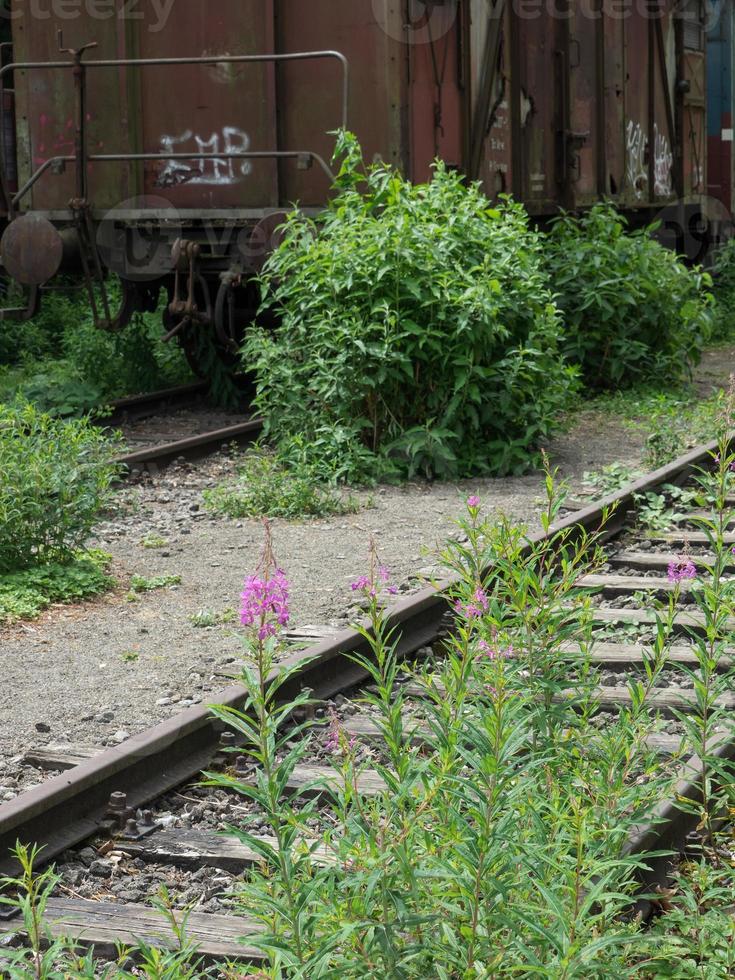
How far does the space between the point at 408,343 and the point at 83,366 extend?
386cm

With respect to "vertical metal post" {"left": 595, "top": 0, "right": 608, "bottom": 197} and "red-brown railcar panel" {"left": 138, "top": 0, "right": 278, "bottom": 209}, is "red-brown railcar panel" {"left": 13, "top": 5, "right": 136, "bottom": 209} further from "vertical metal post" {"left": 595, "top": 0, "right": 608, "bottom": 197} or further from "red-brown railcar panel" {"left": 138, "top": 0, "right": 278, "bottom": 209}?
"vertical metal post" {"left": 595, "top": 0, "right": 608, "bottom": 197}

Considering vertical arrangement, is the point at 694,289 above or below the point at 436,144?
below

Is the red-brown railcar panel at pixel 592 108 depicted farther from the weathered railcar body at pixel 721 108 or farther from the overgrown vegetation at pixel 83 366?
the overgrown vegetation at pixel 83 366

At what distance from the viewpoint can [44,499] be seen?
610cm

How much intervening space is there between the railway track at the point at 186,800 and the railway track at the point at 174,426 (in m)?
3.70

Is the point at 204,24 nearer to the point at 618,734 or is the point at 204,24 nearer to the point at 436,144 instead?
the point at 436,144

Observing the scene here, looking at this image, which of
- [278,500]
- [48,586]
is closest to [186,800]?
[48,586]

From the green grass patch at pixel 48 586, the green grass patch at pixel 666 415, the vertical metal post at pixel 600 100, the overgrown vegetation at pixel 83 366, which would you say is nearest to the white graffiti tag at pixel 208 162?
the overgrown vegetation at pixel 83 366

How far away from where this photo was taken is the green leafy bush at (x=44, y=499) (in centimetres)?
601

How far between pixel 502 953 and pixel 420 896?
0.18 meters

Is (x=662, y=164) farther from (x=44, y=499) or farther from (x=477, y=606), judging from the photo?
(x=477, y=606)

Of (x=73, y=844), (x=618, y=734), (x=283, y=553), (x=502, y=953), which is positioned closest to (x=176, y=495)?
(x=283, y=553)

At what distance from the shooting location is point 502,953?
7.61 ft

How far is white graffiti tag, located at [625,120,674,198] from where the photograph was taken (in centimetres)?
1451
